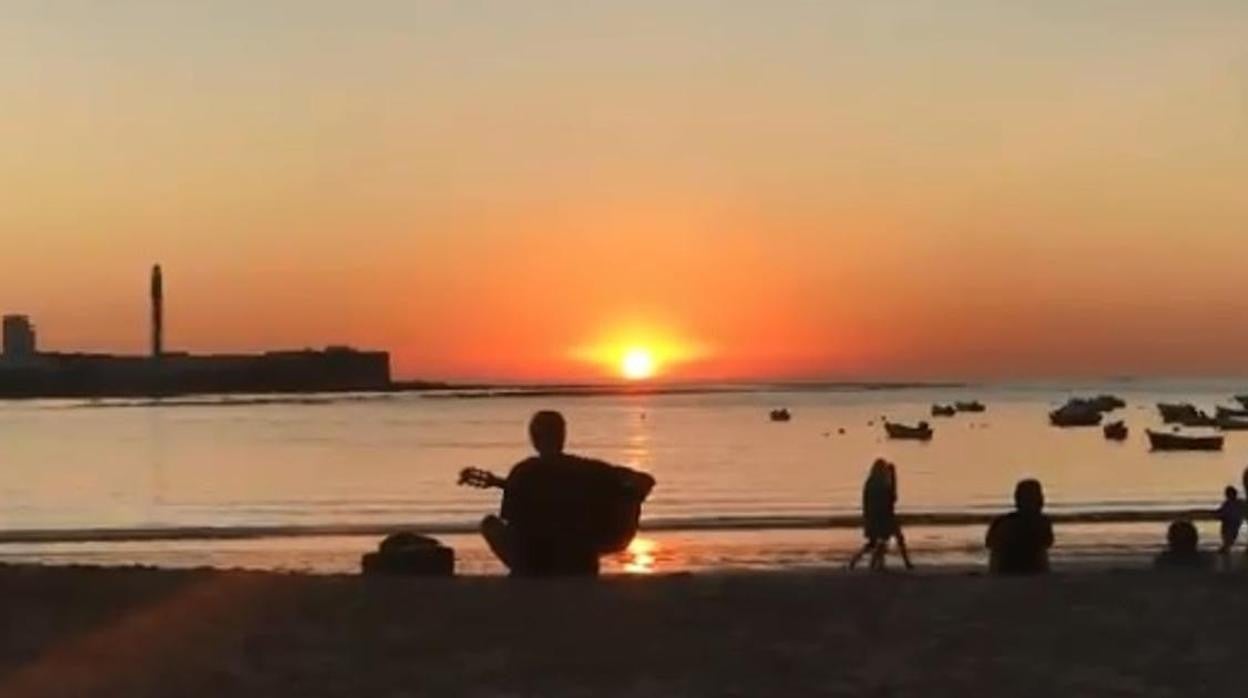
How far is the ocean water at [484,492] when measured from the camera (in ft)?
112

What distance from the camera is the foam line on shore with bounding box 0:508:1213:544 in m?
37.9

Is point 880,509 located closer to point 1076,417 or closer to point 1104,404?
point 1076,417

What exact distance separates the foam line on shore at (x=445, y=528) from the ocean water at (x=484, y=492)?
15 cm

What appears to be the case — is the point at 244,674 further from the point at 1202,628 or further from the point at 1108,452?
the point at 1108,452

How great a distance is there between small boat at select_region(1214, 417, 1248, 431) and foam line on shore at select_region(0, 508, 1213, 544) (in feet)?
266

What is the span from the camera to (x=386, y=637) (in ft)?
27.3

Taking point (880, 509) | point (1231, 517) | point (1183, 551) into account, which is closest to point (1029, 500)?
point (1183, 551)

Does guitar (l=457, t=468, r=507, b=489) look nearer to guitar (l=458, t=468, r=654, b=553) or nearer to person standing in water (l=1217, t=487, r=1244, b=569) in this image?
guitar (l=458, t=468, r=654, b=553)

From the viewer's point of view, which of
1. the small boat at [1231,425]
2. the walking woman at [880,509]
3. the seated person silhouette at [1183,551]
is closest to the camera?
A: the seated person silhouette at [1183,551]

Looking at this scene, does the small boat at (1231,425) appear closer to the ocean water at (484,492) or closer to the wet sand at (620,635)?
the ocean water at (484,492)

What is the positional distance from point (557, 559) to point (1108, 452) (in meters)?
82.6

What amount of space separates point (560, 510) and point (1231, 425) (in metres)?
116

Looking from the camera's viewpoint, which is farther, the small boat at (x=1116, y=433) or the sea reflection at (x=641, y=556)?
the small boat at (x=1116, y=433)

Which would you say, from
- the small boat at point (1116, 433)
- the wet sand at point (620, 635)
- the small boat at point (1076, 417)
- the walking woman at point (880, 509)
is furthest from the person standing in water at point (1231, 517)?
the small boat at point (1076, 417)
